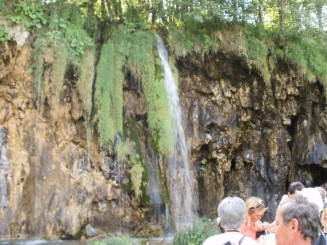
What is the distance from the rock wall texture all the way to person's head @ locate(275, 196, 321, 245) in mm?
8074

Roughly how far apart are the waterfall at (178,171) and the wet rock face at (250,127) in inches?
30.2

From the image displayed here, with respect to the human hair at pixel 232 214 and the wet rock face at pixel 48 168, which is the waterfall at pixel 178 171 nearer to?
the wet rock face at pixel 48 168

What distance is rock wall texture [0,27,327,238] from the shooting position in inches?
396

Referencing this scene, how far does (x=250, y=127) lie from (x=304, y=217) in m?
11.5

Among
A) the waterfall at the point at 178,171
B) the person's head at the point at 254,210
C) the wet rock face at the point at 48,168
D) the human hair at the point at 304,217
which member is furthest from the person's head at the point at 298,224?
the waterfall at the point at 178,171

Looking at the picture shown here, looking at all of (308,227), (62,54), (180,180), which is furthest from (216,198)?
(308,227)

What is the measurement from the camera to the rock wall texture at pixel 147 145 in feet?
33.0

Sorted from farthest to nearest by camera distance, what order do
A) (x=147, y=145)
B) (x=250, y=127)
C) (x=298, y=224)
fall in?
1. (x=250, y=127)
2. (x=147, y=145)
3. (x=298, y=224)

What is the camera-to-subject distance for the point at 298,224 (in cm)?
247

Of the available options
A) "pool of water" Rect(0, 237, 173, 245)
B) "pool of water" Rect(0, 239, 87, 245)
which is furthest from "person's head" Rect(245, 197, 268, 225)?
"pool of water" Rect(0, 239, 87, 245)

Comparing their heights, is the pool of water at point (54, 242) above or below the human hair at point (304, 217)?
below

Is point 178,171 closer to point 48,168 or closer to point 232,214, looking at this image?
point 48,168

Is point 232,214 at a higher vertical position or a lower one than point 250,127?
lower

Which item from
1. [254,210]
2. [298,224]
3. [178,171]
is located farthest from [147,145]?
[298,224]
